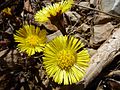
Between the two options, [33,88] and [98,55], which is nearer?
[98,55]

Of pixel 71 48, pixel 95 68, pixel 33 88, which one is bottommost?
pixel 33 88

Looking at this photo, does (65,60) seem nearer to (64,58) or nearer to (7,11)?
(64,58)

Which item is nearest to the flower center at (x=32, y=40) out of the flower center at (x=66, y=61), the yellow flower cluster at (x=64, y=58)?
the yellow flower cluster at (x=64, y=58)

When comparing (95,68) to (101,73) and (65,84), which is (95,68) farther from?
(65,84)

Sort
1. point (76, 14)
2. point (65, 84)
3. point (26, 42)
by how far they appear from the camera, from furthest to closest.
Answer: point (76, 14), point (26, 42), point (65, 84)

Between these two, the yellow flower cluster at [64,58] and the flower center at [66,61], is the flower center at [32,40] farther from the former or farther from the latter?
the flower center at [66,61]

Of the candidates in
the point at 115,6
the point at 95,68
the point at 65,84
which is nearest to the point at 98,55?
the point at 95,68

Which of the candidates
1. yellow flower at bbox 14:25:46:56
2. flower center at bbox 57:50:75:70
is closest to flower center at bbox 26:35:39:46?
yellow flower at bbox 14:25:46:56
